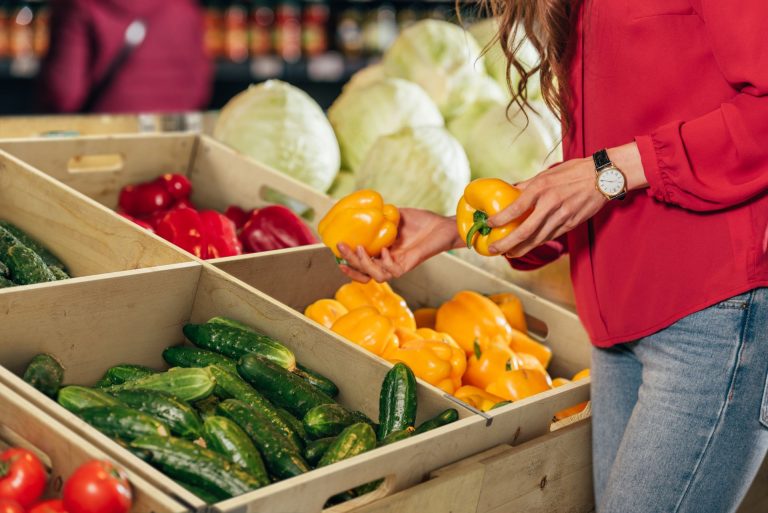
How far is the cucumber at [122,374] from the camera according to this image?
190 cm

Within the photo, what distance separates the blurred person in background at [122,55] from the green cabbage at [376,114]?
2087 mm

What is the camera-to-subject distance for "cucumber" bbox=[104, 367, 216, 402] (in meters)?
1.72

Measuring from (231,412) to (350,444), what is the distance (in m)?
0.23

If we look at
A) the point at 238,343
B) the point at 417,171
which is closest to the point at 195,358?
the point at 238,343

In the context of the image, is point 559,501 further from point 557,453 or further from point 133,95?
point 133,95

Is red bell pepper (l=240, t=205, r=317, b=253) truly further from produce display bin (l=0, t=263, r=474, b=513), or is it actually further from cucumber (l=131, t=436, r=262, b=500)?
cucumber (l=131, t=436, r=262, b=500)

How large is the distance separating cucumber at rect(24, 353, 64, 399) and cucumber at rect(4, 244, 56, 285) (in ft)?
1.34

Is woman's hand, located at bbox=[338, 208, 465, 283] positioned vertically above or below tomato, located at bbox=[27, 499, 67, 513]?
above

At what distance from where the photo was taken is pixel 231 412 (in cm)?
166

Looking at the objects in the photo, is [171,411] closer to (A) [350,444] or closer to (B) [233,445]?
(B) [233,445]

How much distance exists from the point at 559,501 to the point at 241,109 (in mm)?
1890

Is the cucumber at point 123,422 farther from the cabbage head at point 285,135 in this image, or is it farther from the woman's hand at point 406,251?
the cabbage head at point 285,135

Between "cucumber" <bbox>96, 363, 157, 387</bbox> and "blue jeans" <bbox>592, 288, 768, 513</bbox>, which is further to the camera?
"cucumber" <bbox>96, 363, 157, 387</bbox>

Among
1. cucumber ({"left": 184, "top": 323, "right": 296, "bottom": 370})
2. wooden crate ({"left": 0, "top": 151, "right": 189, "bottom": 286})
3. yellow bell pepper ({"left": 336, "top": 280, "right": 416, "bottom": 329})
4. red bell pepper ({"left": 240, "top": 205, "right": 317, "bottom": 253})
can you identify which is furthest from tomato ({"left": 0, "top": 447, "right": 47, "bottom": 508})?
red bell pepper ({"left": 240, "top": 205, "right": 317, "bottom": 253})
